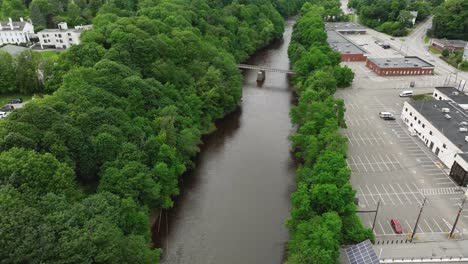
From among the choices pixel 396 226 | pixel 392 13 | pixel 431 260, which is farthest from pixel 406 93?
pixel 392 13

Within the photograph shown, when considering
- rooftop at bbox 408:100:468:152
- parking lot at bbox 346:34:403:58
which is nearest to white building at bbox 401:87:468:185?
rooftop at bbox 408:100:468:152

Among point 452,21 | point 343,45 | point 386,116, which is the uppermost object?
point 452,21

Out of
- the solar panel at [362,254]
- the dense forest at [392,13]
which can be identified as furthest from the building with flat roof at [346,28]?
the solar panel at [362,254]

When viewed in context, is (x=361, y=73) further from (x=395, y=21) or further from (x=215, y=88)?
(x=395, y=21)

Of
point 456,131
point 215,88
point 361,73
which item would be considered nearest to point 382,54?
point 361,73

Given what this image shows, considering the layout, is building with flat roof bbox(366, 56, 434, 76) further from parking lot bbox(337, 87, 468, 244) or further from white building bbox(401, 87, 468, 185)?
parking lot bbox(337, 87, 468, 244)

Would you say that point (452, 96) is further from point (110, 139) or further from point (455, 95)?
point (110, 139)

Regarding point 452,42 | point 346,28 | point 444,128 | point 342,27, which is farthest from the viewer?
point 342,27
